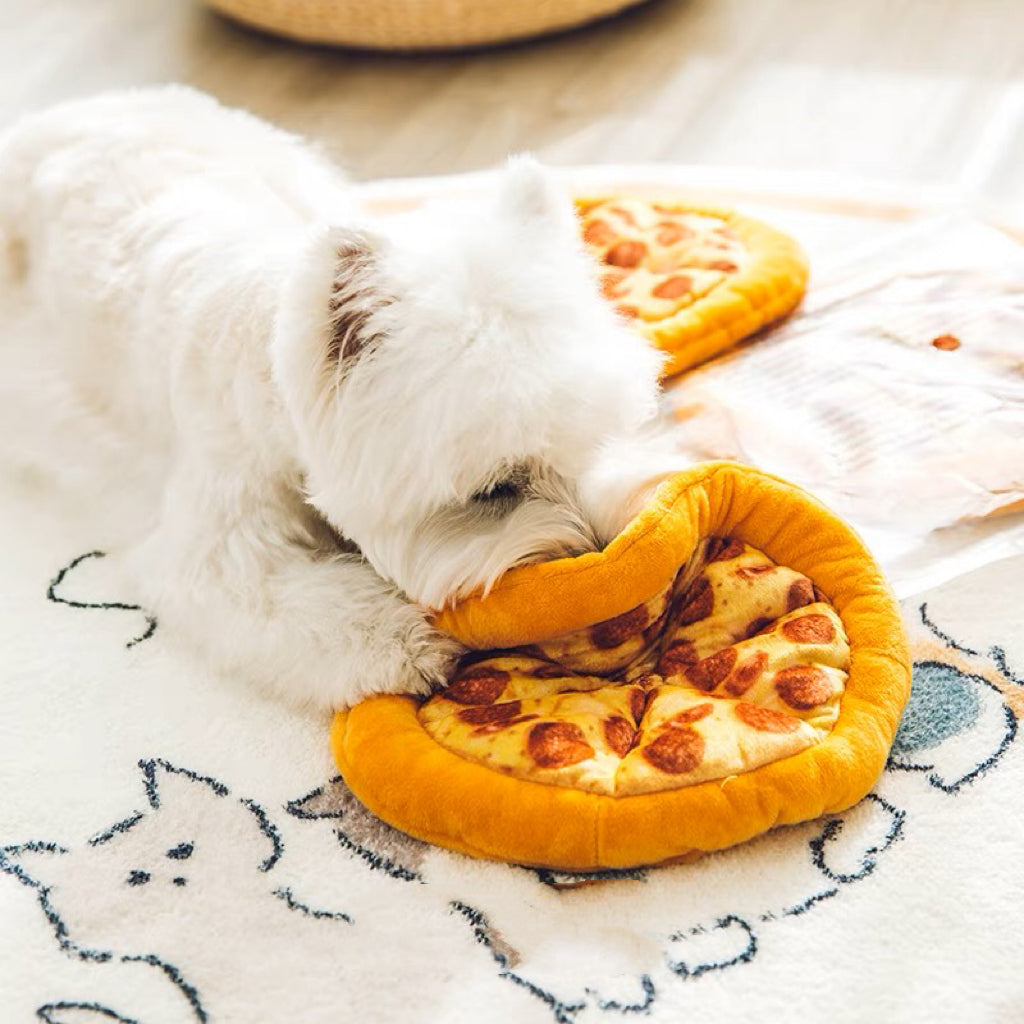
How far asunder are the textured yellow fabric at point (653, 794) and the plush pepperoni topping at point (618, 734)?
0.10 m

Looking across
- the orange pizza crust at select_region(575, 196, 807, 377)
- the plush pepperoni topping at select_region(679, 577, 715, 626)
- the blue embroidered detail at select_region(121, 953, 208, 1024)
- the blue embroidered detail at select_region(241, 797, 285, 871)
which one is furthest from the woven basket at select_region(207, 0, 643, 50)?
the blue embroidered detail at select_region(121, 953, 208, 1024)

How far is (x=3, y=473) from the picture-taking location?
2.50m

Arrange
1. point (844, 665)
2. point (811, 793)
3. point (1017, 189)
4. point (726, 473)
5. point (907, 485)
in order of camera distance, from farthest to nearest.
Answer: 1. point (1017, 189)
2. point (907, 485)
3. point (726, 473)
4. point (844, 665)
5. point (811, 793)

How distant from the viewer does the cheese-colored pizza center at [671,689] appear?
5.18 feet

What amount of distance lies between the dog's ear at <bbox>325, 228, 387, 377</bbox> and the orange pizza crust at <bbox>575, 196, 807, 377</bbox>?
0.84 metres

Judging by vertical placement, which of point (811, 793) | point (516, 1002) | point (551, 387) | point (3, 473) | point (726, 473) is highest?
point (551, 387)

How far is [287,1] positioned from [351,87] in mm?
309

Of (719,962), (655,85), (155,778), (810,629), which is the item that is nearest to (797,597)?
(810,629)

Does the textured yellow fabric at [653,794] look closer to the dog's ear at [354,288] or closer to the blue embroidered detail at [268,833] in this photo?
the blue embroidered detail at [268,833]

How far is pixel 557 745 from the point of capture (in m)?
1.61

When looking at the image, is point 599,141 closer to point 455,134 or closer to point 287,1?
point 455,134

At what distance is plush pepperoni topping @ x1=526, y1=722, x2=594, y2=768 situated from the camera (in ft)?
5.22

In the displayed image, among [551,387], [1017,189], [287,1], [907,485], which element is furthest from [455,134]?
[551,387]

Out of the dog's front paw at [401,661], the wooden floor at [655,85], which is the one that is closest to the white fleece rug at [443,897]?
the dog's front paw at [401,661]
